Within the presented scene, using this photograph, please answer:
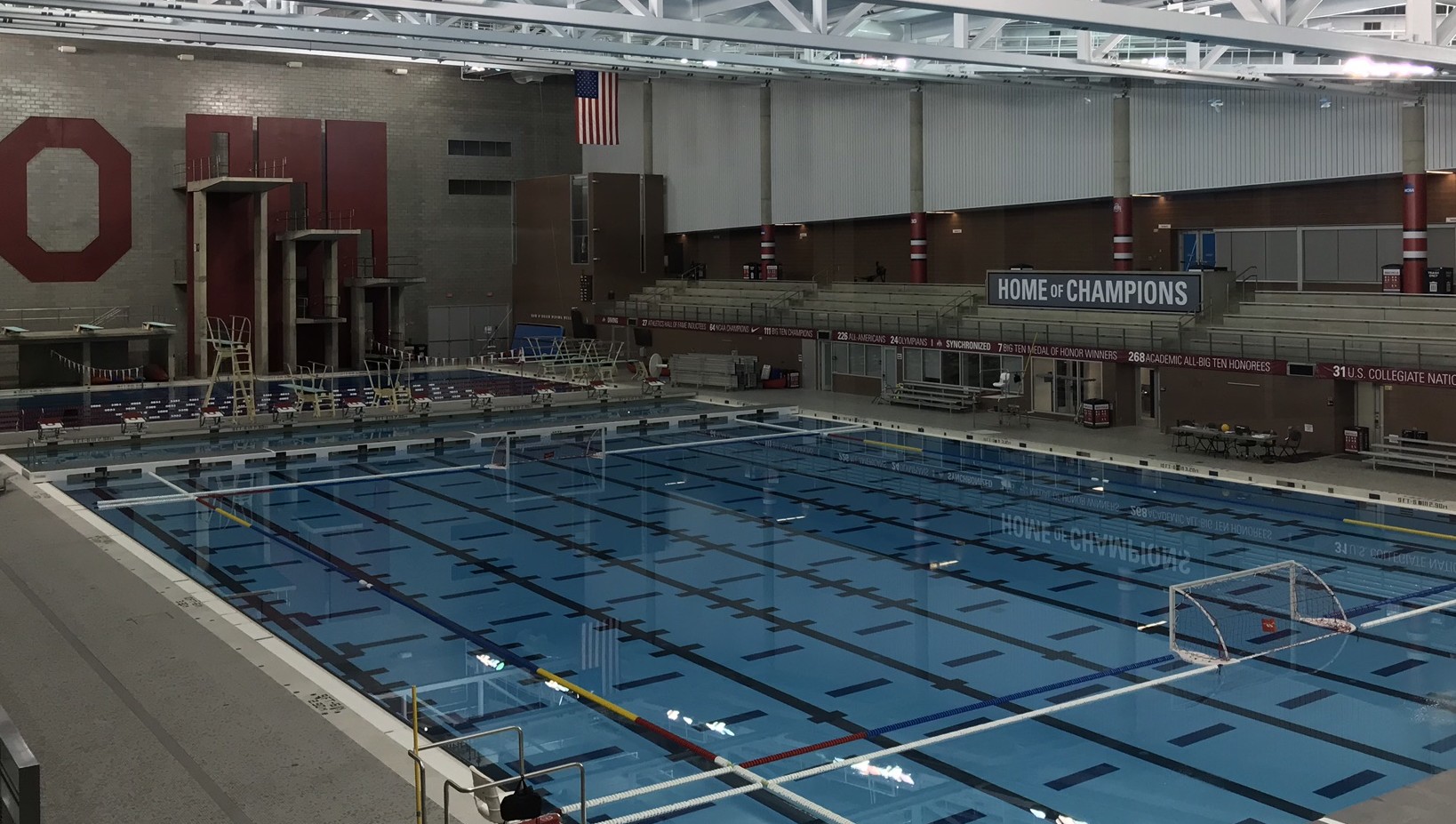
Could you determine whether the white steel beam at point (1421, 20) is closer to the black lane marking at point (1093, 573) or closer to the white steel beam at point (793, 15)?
the black lane marking at point (1093, 573)

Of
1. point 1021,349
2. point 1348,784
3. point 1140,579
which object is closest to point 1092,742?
point 1348,784

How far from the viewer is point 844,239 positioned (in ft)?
114

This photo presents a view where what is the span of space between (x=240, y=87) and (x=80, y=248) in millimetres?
6265

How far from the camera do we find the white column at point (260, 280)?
116 feet

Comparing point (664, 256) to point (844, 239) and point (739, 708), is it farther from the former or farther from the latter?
point (739, 708)

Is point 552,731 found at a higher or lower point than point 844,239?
lower

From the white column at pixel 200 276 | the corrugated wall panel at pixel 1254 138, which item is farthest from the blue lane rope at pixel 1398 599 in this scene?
the white column at pixel 200 276

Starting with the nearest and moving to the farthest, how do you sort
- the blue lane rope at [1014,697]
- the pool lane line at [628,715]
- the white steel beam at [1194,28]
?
the pool lane line at [628,715] < the blue lane rope at [1014,697] < the white steel beam at [1194,28]

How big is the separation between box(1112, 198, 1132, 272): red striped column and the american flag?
11199mm

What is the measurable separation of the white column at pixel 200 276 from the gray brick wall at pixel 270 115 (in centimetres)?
175

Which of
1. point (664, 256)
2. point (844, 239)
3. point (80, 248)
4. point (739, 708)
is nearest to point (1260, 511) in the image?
point (739, 708)

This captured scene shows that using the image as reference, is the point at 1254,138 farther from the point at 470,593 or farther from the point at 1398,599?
the point at 470,593

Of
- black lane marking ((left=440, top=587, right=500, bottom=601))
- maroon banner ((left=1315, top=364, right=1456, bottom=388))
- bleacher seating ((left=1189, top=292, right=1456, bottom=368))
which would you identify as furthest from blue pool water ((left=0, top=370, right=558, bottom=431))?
maroon banner ((left=1315, top=364, right=1456, bottom=388))

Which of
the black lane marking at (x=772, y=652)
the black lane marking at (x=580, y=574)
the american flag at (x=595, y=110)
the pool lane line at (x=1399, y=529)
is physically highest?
the american flag at (x=595, y=110)
